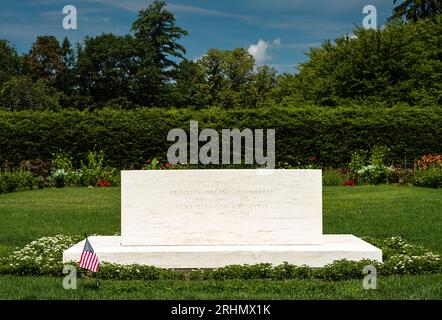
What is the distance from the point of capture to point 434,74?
3011cm

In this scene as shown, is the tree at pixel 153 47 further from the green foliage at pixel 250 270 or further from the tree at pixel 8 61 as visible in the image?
the green foliage at pixel 250 270

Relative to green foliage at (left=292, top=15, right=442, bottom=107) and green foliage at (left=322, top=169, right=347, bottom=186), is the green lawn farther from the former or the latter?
green foliage at (left=292, top=15, right=442, bottom=107)

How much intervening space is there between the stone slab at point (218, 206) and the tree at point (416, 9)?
3571cm

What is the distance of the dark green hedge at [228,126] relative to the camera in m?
23.4

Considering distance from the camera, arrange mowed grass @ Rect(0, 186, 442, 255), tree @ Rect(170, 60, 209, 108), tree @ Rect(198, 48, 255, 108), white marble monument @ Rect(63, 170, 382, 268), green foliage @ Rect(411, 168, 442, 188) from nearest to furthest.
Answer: white marble monument @ Rect(63, 170, 382, 268) < mowed grass @ Rect(0, 186, 442, 255) < green foliage @ Rect(411, 168, 442, 188) < tree @ Rect(170, 60, 209, 108) < tree @ Rect(198, 48, 255, 108)

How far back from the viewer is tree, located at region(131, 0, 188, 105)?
46469 millimetres

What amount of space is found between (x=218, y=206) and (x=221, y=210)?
0.23 ft

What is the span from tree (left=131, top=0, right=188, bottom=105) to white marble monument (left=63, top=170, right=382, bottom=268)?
3737 cm

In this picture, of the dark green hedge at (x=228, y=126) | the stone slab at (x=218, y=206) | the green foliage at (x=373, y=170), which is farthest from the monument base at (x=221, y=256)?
the dark green hedge at (x=228, y=126)

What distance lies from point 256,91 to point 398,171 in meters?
34.1

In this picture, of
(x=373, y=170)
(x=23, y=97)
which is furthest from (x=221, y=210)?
(x=23, y=97)

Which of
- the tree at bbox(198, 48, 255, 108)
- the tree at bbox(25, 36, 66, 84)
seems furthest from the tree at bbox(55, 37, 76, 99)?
the tree at bbox(198, 48, 255, 108)

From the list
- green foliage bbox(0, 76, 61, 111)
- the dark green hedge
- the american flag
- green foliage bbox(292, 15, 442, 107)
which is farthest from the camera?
green foliage bbox(0, 76, 61, 111)
